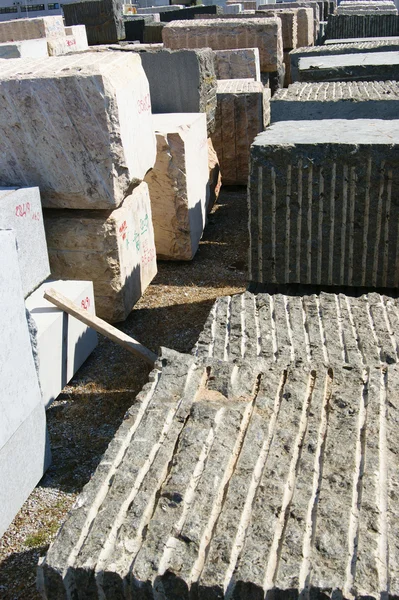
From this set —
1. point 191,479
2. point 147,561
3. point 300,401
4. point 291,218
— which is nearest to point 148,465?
point 191,479

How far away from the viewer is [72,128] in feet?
13.2

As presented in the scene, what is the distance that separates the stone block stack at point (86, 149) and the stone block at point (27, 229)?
0.78 ft

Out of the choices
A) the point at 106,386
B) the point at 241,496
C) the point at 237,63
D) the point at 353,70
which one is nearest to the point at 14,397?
the point at 106,386

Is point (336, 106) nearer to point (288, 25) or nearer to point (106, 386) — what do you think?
point (106, 386)

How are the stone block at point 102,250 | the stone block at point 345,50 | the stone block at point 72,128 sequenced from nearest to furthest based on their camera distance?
the stone block at point 72,128 < the stone block at point 102,250 < the stone block at point 345,50

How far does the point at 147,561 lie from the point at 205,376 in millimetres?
772

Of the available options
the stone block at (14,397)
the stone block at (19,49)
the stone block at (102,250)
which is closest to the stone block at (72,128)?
the stone block at (102,250)

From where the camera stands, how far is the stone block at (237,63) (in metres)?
8.25

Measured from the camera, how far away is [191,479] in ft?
6.13

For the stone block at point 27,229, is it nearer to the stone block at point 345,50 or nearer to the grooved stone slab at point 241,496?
the grooved stone slab at point 241,496

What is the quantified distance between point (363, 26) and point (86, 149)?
968cm

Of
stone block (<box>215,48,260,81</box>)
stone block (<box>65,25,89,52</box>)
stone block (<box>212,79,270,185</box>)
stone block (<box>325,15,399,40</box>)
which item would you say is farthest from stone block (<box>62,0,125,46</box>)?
stone block (<box>212,79,270,185</box>)

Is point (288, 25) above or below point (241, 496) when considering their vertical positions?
above

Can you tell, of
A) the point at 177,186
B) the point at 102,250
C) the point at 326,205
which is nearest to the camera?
the point at 326,205
